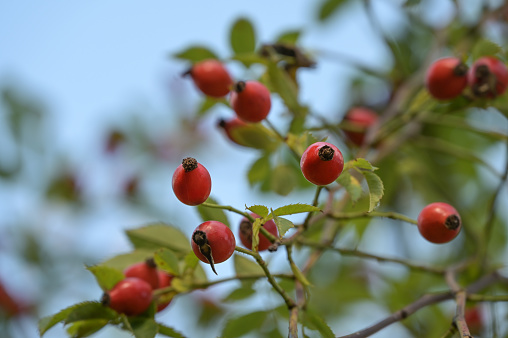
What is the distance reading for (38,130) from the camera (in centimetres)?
420

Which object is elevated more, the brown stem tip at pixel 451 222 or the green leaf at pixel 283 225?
the green leaf at pixel 283 225

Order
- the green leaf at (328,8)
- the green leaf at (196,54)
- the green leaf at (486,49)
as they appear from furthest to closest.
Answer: the green leaf at (328,8) < the green leaf at (196,54) < the green leaf at (486,49)

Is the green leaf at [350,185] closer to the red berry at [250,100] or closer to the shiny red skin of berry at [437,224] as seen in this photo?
the shiny red skin of berry at [437,224]

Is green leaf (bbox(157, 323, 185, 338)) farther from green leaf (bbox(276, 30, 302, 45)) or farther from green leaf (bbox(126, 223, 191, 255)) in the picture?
green leaf (bbox(276, 30, 302, 45))

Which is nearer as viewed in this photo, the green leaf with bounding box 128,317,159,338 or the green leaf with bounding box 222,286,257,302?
the green leaf with bounding box 128,317,159,338

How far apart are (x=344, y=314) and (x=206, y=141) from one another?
2.46 metres

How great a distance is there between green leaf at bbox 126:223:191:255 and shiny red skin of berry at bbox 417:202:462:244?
0.75m

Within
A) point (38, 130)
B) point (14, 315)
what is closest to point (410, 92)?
point (14, 315)

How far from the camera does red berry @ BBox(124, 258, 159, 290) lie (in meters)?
1.56

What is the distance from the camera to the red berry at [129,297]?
1.42 meters

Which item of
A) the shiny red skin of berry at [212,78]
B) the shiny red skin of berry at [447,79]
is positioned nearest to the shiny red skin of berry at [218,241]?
the shiny red skin of berry at [212,78]

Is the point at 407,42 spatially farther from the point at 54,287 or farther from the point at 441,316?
the point at 54,287

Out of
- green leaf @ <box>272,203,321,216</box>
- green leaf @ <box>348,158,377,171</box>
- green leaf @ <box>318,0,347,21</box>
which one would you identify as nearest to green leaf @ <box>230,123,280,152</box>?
green leaf @ <box>348,158,377,171</box>

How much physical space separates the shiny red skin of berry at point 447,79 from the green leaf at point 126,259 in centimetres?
116
